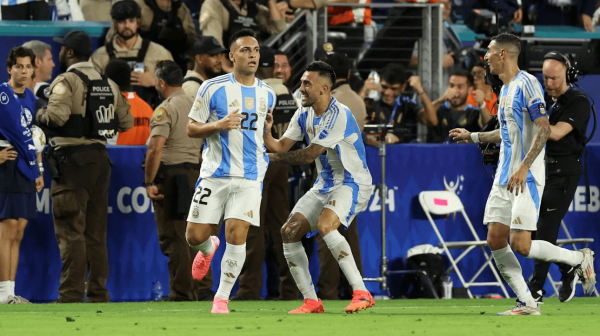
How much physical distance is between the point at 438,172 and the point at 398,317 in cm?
397

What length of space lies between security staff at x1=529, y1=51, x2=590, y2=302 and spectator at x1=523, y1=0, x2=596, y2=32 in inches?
326

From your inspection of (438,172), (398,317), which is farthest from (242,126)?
(438,172)

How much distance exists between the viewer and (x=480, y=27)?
13.3 metres

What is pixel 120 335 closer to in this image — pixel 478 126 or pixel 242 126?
pixel 242 126

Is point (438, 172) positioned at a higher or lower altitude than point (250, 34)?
lower

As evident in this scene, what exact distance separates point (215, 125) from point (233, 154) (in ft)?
1.23

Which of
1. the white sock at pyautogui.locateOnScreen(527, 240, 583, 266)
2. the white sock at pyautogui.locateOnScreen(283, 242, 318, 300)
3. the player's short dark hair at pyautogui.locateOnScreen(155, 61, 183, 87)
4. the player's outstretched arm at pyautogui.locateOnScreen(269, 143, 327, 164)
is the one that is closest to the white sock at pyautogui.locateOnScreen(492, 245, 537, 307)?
the white sock at pyautogui.locateOnScreen(527, 240, 583, 266)

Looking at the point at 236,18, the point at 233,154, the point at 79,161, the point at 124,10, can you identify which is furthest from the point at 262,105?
the point at 236,18

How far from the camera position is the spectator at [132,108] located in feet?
34.4

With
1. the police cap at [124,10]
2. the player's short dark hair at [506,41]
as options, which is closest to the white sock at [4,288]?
the police cap at [124,10]

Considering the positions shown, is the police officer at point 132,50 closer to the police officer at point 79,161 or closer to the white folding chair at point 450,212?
the police officer at point 79,161

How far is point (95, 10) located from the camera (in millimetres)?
13234

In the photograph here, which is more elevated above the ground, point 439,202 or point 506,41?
point 506,41

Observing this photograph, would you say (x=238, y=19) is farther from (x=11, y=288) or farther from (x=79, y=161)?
(x=11, y=288)
